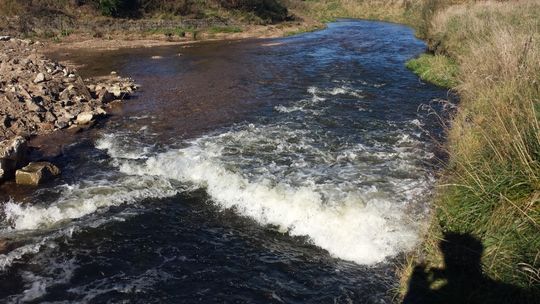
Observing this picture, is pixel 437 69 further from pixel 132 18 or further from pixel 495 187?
pixel 132 18

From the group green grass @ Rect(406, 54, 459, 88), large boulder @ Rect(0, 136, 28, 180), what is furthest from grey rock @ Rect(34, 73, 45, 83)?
green grass @ Rect(406, 54, 459, 88)

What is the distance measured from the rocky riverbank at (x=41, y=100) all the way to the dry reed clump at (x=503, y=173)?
11.5m

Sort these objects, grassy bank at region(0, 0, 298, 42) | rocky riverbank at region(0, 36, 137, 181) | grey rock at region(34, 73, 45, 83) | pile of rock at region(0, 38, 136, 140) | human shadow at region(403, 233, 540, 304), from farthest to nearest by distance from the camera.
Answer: grassy bank at region(0, 0, 298, 42) → grey rock at region(34, 73, 45, 83) → pile of rock at region(0, 38, 136, 140) → rocky riverbank at region(0, 36, 137, 181) → human shadow at region(403, 233, 540, 304)

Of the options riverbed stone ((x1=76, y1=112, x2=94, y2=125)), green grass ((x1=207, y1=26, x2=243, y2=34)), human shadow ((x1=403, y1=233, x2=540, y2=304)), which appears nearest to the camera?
human shadow ((x1=403, y1=233, x2=540, y2=304))

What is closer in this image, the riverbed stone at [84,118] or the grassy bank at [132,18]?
the riverbed stone at [84,118]

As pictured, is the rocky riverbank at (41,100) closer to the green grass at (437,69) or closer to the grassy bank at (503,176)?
the grassy bank at (503,176)

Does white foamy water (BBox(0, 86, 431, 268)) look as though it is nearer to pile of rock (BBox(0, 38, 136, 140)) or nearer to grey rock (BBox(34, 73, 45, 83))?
pile of rock (BBox(0, 38, 136, 140))

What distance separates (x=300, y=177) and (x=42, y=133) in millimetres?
9920

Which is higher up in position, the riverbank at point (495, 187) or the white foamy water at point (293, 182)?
the riverbank at point (495, 187)

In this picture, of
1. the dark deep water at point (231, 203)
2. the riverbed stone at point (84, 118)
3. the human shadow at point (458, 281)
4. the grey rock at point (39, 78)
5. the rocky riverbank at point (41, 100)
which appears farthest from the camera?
the grey rock at point (39, 78)

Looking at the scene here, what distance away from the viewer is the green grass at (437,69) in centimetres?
2159

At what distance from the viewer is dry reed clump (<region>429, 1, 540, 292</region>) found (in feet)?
20.2

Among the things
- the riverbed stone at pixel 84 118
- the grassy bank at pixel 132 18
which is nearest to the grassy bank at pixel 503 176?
the riverbed stone at pixel 84 118

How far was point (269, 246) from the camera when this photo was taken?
898cm
